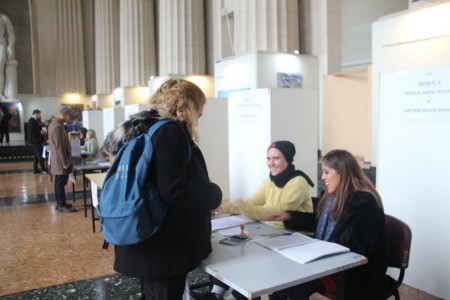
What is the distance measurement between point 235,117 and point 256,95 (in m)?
0.51

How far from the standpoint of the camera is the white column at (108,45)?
16.6m

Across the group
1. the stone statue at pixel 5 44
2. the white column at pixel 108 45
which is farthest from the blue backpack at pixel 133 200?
the stone statue at pixel 5 44

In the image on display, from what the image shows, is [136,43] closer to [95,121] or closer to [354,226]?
[95,121]

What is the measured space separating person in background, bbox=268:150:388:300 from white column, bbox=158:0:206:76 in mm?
8935

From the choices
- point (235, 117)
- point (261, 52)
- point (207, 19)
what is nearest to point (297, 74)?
point (261, 52)

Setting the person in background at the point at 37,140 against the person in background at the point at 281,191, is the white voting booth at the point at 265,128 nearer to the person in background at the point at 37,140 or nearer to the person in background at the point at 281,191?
the person in background at the point at 281,191

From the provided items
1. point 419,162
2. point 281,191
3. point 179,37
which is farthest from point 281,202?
point 179,37

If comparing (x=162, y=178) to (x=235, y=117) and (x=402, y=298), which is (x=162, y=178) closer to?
(x=402, y=298)

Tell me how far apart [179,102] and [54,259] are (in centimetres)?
313

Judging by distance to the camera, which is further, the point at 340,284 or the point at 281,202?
the point at 281,202

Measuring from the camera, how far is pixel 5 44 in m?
18.2

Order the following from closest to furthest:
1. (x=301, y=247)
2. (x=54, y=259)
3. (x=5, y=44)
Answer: (x=301, y=247), (x=54, y=259), (x=5, y=44)

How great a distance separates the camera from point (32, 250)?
A: 4.49 metres

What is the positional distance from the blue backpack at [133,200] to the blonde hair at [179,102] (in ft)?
0.32
